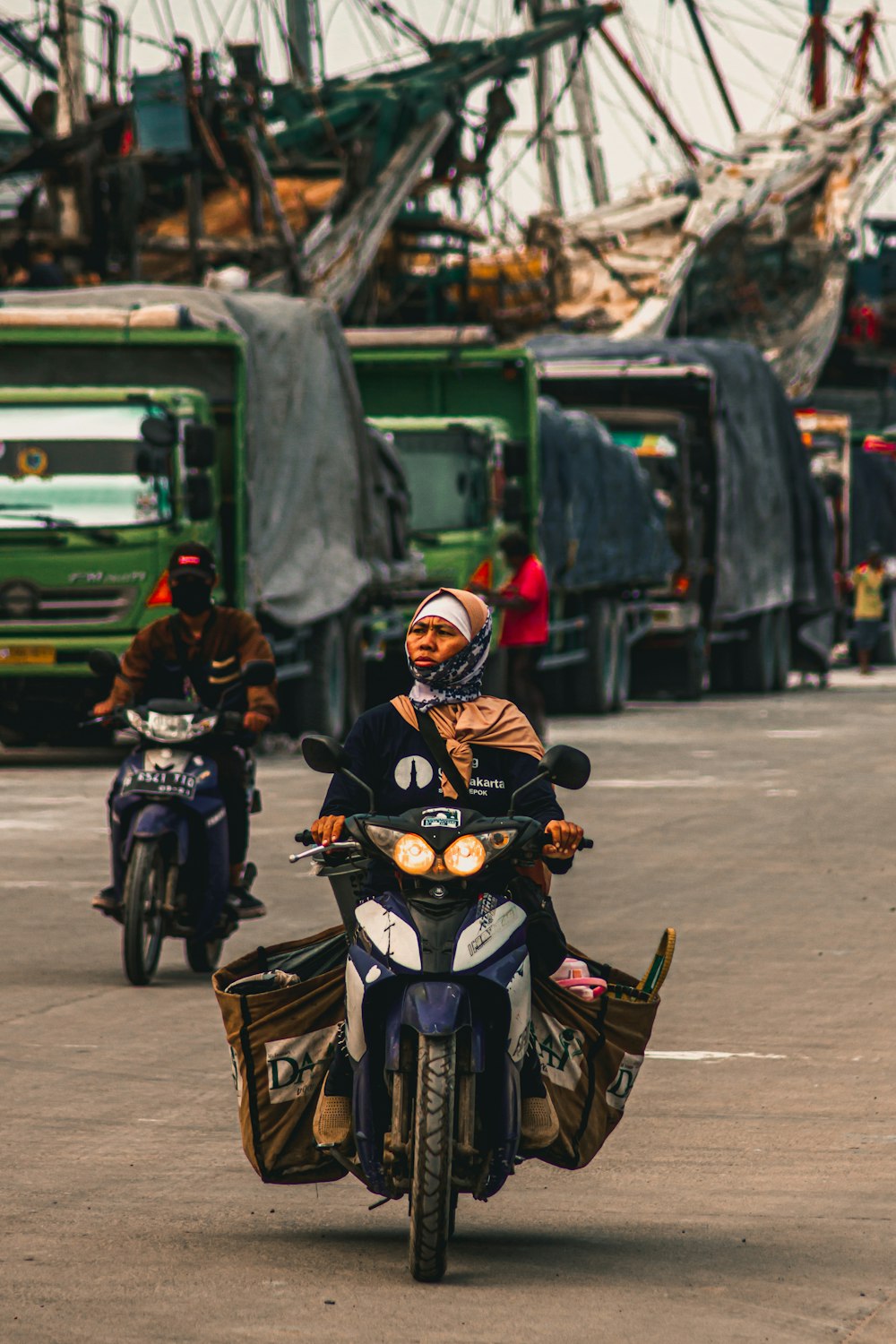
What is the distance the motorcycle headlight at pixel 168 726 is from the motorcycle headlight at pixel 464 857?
4690 mm

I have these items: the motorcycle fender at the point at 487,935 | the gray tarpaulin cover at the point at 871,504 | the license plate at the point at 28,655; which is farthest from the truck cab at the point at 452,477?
the motorcycle fender at the point at 487,935

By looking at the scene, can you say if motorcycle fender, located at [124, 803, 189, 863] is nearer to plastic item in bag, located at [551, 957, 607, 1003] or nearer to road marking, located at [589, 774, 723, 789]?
plastic item in bag, located at [551, 957, 607, 1003]

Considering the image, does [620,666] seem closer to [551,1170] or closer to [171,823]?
[171,823]

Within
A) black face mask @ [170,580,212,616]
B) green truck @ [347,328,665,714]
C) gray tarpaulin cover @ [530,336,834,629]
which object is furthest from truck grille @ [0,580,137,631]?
gray tarpaulin cover @ [530,336,834,629]

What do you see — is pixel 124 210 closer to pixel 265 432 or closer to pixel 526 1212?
pixel 265 432

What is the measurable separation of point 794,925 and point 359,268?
34739 millimetres

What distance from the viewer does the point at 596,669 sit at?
27.6m

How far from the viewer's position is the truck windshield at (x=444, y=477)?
25.1m

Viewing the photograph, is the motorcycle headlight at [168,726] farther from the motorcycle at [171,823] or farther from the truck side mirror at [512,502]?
the truck side mirror at [512,502]

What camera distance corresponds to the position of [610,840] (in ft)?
50.5

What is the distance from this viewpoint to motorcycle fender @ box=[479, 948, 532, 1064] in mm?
5746

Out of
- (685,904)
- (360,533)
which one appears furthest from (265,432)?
(685,904)

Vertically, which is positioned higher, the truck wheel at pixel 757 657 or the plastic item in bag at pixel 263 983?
the plastic item in bag at pixel 263 983

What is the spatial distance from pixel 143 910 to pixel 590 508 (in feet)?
59.2
